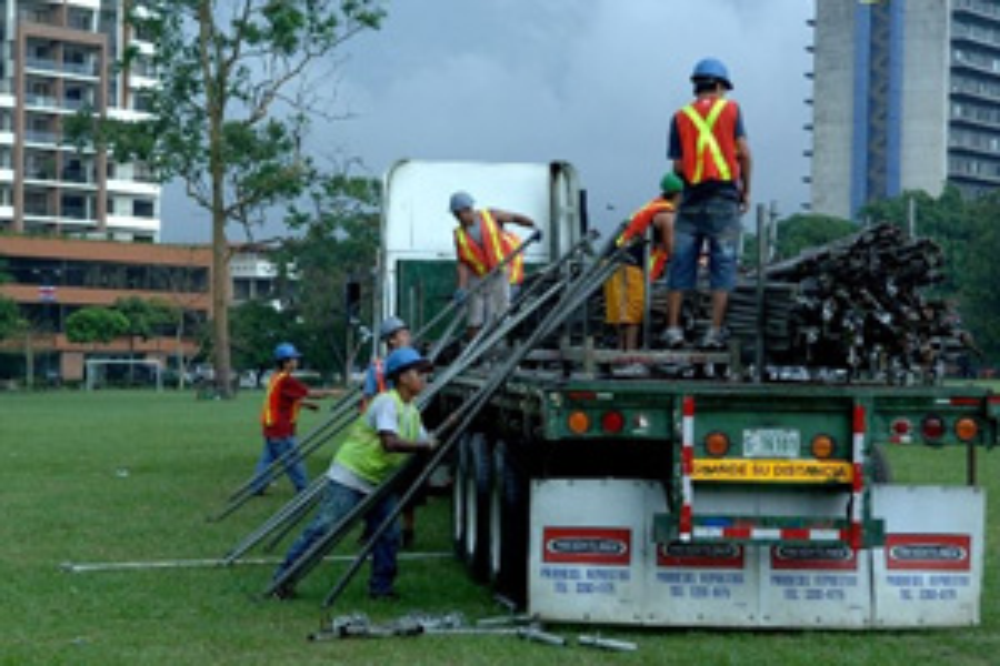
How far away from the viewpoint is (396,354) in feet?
37.0

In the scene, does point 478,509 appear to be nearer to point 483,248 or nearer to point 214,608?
point 214,608

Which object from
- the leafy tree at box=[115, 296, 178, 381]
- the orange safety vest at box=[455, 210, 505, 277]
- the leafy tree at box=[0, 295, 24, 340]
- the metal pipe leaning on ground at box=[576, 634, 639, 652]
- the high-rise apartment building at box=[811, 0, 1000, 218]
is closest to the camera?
the metal pipe leaning on ground at box=[576, 634, 639, 652]

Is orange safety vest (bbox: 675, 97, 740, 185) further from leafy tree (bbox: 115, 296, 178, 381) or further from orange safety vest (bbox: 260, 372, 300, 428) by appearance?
leafy tree (bbox: 115, 296, 178, 381)

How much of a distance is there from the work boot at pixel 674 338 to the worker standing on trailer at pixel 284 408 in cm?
694

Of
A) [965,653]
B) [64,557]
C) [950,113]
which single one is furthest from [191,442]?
[950,113]

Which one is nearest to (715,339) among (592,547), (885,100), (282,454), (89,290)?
(592,547)

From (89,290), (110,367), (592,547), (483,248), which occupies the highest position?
(89,290)

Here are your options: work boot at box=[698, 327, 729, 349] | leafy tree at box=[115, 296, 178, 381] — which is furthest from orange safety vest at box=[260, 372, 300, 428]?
leafy tree at box=[115, 296, 178, 381]

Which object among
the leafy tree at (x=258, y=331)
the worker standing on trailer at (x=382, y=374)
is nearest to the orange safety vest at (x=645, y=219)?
the worker standing on trailer at (x=382, y=374)

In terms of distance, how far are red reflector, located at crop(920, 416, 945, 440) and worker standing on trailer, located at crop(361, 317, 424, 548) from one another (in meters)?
4.30

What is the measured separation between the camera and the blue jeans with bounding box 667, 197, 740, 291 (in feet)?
37.5

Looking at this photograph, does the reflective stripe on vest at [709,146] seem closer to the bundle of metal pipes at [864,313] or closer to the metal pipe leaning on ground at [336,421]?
the bundle of metal pipes at [864,313]

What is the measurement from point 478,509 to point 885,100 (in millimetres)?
124805

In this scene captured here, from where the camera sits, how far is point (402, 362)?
1112cm
